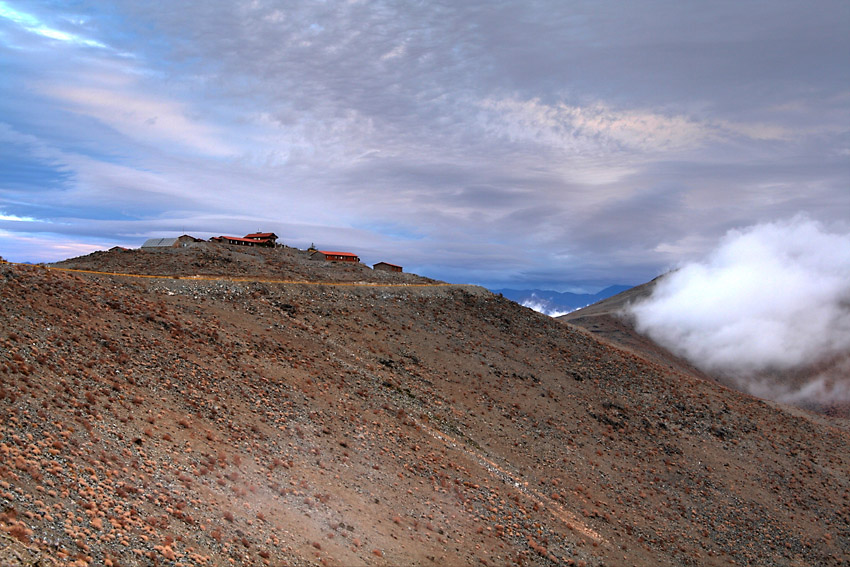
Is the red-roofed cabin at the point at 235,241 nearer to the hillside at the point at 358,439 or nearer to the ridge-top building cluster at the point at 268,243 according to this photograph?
the ridge-top building cluster at the point at 268,243

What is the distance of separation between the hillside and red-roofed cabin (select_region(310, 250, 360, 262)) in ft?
46.6

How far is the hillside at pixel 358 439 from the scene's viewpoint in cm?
1692

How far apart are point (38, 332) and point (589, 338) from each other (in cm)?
4862

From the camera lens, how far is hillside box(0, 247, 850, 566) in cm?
1692

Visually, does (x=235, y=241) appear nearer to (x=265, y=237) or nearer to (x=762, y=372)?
(x=265, y=237)

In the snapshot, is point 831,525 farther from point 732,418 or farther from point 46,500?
point 46,500

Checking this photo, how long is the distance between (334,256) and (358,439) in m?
45.9

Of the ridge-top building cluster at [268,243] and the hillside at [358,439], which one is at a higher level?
the ridge-top building cluster at [268,243]

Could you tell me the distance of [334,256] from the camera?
71625mm

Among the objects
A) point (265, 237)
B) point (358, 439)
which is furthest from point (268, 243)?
point (358, 439)

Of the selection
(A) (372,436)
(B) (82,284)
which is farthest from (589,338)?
(B) (82,284)

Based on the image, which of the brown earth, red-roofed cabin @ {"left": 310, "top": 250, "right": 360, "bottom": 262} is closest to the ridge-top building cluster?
red-roofed cabin @ {"left": 310, "top": 250, "right": 360, "bottom": 262}

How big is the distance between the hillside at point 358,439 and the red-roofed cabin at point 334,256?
46.6ft

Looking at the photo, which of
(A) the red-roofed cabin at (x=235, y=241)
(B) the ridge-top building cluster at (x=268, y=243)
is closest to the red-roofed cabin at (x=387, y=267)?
(B) the ridge-top building cluster at (x=268, y=243)
